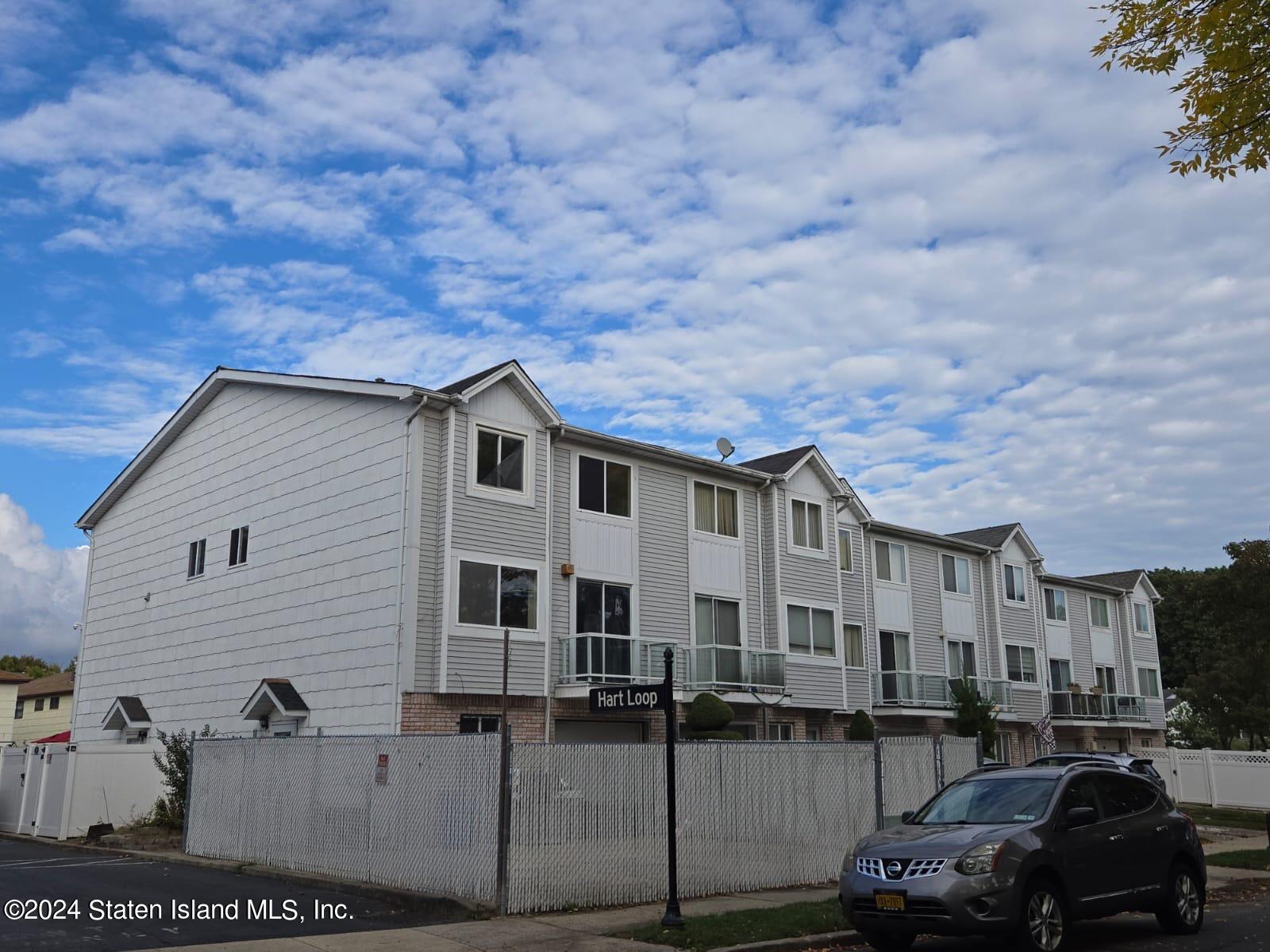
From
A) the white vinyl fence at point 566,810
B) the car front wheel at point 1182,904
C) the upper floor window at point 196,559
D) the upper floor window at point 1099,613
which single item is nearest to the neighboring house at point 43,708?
the upper floor window at point 196,559

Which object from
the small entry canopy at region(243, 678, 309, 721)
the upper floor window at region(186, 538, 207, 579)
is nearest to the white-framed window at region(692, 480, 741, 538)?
the small entry canopy at region(243, 678, 309, 721)

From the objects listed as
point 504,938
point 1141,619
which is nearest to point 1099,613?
point 1141,619

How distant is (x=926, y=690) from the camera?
123 feet

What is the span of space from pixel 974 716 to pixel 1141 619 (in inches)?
793

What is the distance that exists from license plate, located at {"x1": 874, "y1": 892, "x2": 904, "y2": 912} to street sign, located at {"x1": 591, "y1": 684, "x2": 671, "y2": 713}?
3.10m

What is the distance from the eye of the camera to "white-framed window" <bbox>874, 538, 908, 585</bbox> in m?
38.0

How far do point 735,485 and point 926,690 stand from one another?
427 inches

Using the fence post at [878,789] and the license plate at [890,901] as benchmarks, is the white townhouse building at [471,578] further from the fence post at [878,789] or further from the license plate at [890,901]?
the license plate at [890,901]

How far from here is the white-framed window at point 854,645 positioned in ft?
115

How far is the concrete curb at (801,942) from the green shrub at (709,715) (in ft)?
45.9

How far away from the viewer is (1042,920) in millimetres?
10266

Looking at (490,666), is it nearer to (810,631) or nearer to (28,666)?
(810,631)

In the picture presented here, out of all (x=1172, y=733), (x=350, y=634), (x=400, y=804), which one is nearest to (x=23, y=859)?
(x=350, y=634)

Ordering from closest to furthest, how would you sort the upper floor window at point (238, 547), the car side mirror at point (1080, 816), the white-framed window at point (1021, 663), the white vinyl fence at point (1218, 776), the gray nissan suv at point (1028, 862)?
1. the gray nissan suv at point (1028, 862)
2. the car side mirror at point (1080, 816)
3. the upper floor window at point (238, 547)
4. the white vinyl fence at point (1218, 776)
5. the white-framed window at point (1021, 663)
